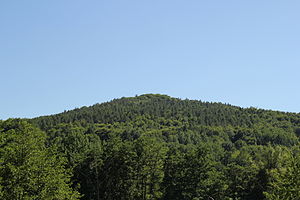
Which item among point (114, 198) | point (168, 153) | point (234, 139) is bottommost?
point (114, 198)

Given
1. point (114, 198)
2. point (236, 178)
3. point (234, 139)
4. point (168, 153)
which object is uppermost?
point (234, 139)

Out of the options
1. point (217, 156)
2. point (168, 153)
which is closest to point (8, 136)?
point (168, 153)

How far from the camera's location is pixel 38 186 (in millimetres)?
35812

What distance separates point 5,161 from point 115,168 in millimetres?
37723

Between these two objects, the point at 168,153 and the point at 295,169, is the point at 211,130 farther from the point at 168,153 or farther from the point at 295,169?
the point at 295,169

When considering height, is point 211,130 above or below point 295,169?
above

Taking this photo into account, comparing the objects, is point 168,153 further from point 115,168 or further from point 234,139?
point 234,139

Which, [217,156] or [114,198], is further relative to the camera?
[217,156]

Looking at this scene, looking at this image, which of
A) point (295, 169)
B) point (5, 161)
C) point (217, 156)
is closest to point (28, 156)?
point (5, 161)

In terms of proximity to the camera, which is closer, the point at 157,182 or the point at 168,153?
the point at 157,182

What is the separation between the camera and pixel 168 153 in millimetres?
80688

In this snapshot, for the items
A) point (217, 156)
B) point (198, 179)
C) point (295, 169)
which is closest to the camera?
point (295, 169)

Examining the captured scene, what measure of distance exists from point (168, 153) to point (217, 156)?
77.1ft

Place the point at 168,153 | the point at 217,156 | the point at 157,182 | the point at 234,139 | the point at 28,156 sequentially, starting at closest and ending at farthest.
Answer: the point at 28,156, the point at 157,182, the point at 168,153, the point at 217,156, the point at 234,139
